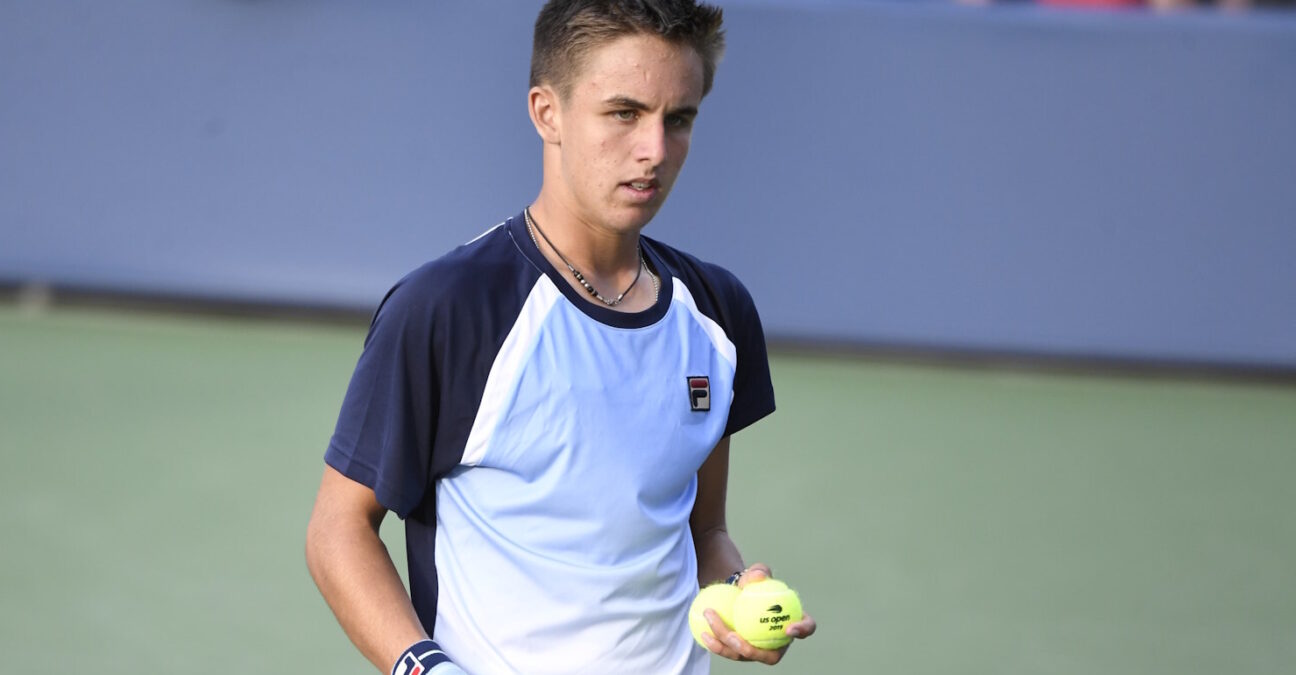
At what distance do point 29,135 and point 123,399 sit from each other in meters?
2.21

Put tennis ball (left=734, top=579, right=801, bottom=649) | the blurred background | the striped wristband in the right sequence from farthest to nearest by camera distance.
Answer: the blurred background → tennis ball (left=734, top=579, right=801, bottom=649) → the striped wristband

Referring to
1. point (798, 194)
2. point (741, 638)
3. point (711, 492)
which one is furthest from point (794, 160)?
point (741, 638)

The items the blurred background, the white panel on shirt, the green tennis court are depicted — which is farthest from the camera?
the blurred background

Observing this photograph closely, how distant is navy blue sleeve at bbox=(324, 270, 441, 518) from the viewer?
212cm

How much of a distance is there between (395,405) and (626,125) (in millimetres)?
505

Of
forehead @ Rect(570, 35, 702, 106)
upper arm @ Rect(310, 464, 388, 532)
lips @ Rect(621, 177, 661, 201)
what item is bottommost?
upper arm @ Rect(310, 464, 388, 532)

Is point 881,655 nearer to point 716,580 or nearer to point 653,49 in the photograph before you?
point 716,580


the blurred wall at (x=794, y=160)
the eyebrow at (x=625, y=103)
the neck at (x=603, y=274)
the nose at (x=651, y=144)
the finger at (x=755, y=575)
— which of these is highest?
the eyebrow at (x=625, y=103)

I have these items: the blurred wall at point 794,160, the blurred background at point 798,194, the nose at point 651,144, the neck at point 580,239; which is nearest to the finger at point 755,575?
the neck at point 580,239

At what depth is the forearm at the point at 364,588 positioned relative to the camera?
2127mm

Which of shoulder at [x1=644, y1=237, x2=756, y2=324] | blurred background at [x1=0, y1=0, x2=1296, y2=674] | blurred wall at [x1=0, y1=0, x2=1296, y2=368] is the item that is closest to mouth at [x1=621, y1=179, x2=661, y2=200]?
shoulder at [x1=644, y1=237, x2=756, y2=324]

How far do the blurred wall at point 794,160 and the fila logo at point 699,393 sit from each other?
236 inches

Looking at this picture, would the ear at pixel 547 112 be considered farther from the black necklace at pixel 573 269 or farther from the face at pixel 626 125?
the black necklace at pixel 573 269

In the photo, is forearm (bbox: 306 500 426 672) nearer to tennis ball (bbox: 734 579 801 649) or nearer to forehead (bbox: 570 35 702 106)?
tennis ball (bbox: 734 579 801 649)
